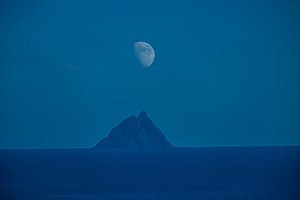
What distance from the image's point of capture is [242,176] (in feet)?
401

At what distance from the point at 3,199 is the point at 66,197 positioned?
34.0 feet

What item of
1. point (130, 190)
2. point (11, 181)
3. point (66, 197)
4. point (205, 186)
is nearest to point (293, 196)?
point (205, 186)

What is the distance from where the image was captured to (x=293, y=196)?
80.9 meters

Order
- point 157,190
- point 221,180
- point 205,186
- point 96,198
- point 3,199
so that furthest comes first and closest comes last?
point 221,180 < point 205,186 < point 157,190 < point 96,198 < point 3,199

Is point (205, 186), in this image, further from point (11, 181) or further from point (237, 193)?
point (11, 181)

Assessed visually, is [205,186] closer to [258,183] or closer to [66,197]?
[258,183]

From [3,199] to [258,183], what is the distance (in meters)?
52.1

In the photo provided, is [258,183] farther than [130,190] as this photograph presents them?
Yes

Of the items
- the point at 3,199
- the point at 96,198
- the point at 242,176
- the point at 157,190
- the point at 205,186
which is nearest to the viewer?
the point at 3,199

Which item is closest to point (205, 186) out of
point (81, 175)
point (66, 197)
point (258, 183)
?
point (258, 183)

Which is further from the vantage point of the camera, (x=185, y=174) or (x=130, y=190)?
(x=185, y=174)

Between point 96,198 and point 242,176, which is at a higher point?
point 242,176

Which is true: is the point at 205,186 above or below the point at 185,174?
below

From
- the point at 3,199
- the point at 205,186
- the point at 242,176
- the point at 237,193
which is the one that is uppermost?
the point at 242,176
